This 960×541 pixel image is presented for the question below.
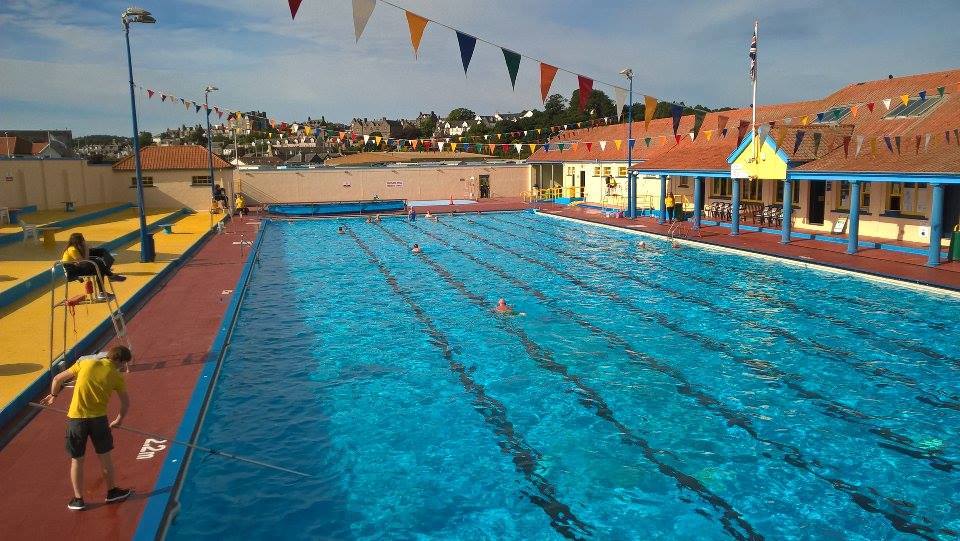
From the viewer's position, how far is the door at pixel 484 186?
4597 cm

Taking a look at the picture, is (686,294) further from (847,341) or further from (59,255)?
(59,255)

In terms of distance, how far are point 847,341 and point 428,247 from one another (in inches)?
604

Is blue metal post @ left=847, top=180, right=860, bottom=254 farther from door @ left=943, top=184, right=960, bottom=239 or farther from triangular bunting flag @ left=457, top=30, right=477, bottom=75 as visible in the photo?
triangular bunting flag @ left=457, top=30, right=477, bottom=75

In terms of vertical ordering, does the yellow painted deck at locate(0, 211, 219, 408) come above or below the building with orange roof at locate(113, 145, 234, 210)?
below

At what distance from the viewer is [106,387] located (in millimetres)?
5770

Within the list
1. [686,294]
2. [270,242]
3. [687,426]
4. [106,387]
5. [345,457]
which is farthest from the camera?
[270,242]

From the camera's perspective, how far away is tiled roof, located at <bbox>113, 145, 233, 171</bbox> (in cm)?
3834

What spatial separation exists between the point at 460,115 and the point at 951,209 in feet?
568

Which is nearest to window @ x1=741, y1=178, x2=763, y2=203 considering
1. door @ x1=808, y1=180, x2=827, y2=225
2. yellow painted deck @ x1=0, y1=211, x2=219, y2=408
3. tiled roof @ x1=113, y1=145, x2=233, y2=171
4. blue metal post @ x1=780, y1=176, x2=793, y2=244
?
door @ x1=808, y1=180, x2=827, y2=225

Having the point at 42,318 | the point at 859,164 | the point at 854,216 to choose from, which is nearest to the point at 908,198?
the point at 859,164

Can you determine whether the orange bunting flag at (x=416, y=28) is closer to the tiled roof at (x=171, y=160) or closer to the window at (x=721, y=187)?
the window at (x=721, y=187)

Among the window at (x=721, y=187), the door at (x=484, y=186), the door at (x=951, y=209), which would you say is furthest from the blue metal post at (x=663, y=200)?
the door at (x=484, y=186)

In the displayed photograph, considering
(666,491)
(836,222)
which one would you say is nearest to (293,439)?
(666,491)

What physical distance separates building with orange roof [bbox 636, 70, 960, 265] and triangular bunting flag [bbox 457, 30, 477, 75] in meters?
12.0
